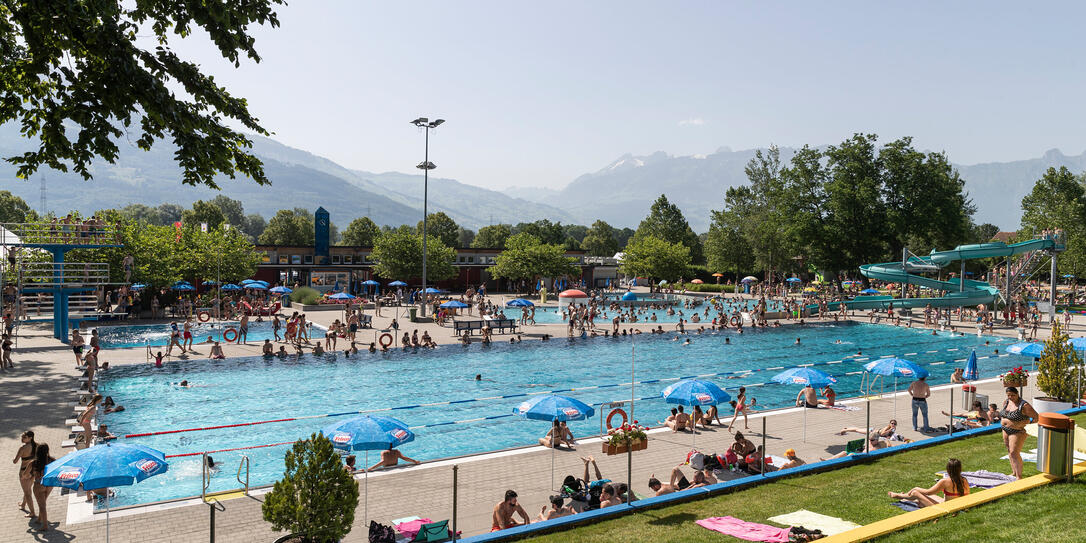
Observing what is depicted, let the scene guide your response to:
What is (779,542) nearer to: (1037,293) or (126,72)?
(126,72)

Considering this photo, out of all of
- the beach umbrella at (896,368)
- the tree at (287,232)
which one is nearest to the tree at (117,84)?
the beach umbrella at (896,368)

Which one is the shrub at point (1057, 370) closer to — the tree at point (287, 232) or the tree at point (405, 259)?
the tree at point (405, 259)

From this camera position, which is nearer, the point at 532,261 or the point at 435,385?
the point at 435,385

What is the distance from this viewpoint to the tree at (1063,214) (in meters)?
57.0

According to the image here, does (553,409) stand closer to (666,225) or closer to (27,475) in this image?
(27,475)

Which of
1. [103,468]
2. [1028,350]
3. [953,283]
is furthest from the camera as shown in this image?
[953,283]

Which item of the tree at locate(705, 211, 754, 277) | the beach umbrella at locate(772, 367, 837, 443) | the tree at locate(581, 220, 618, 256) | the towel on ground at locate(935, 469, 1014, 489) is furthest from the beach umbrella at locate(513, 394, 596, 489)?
the tree at locate(581, 220, 618, 256)

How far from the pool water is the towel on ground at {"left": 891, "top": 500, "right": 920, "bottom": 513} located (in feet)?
29.5

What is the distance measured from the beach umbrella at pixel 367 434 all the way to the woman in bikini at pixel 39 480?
398cm

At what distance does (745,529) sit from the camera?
28.7 ft

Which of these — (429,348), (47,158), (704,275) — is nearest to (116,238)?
(429,348)

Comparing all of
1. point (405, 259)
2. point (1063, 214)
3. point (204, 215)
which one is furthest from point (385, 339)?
point (204, 215)

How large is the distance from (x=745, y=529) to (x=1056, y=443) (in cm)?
513

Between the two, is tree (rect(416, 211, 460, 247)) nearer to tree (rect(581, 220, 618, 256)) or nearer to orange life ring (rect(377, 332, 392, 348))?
tree (rect(581, 220, 618, 256))
